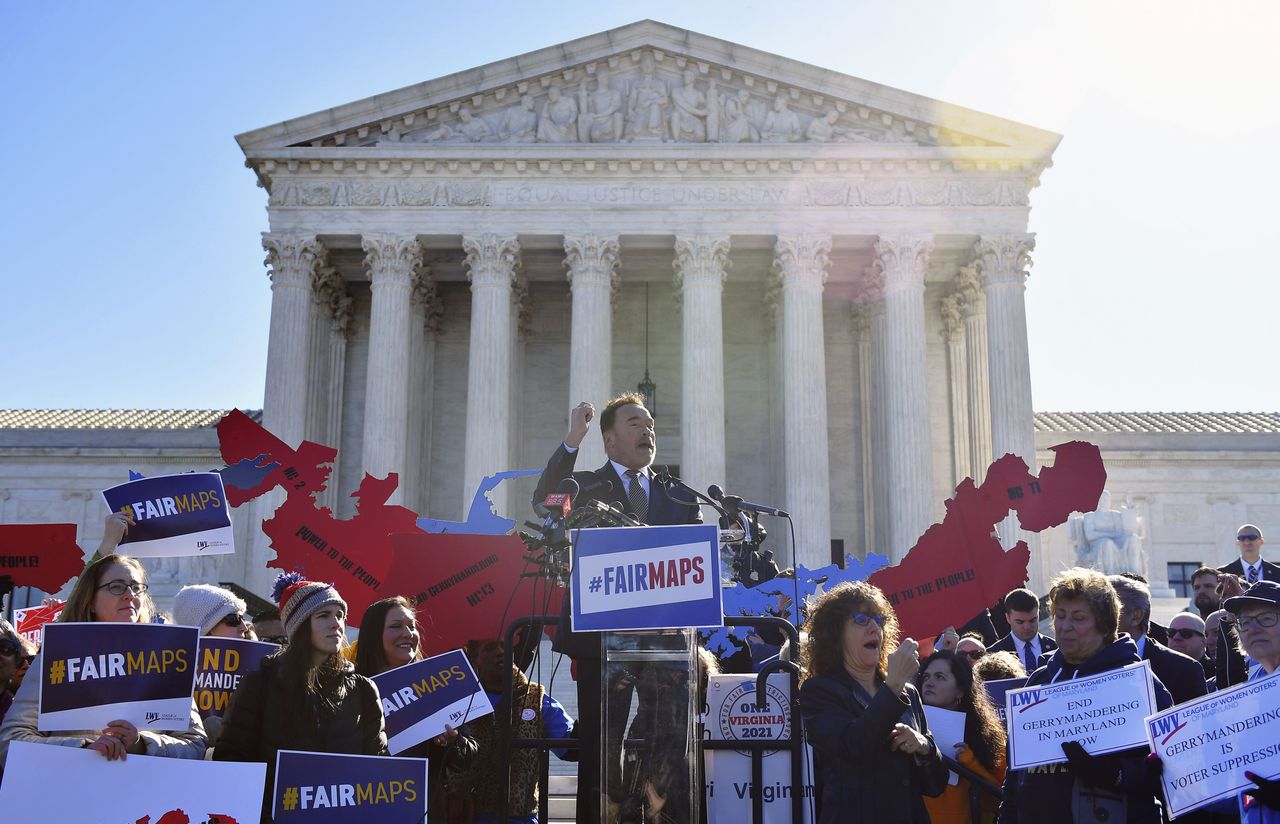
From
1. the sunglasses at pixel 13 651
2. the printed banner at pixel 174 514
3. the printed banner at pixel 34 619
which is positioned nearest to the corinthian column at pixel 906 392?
the printed banner at pixel 34 619

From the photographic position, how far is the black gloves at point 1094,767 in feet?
19.2

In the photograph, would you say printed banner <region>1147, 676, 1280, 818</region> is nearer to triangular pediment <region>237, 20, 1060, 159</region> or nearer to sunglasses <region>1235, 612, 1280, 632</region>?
sunglasses <region>1235, 612, 1280, 632</region>

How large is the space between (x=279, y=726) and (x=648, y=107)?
96.4ft

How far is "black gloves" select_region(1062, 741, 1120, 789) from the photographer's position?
585 cm

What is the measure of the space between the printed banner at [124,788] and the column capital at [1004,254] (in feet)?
98.8

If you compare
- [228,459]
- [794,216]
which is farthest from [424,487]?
[228,459]

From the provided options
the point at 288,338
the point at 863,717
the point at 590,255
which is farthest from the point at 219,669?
the point at 288,338

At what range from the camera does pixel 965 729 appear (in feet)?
24.3

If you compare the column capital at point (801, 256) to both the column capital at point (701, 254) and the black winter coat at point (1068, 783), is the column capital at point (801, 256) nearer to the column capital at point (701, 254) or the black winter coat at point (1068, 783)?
the column capital at point (701, 254)

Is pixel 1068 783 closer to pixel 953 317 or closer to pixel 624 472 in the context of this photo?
pixel 624 472

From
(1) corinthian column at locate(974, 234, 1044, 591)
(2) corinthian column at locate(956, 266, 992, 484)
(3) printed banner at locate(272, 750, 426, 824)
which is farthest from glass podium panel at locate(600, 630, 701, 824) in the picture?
(2) corinthian column at locate(956, 266, 992, 484)

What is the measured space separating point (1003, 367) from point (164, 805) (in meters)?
29.4

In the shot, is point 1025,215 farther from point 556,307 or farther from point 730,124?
point 556,307

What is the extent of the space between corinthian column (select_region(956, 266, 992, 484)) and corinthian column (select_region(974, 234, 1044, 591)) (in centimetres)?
134
